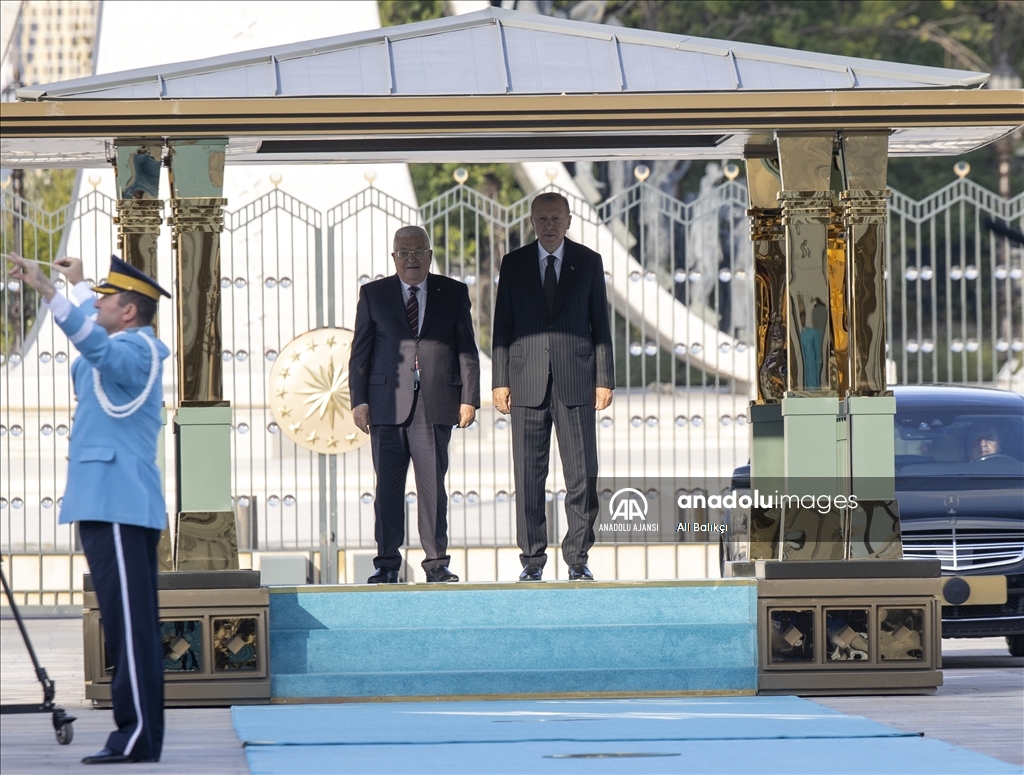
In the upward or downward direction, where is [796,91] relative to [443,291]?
Result: upward

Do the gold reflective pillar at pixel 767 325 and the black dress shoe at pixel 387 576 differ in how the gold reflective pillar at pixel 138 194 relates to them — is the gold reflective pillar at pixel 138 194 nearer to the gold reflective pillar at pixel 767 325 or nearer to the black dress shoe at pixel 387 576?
the black dress shoe at pixel 387 576

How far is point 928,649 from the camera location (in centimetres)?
827

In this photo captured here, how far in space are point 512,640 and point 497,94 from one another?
248cm

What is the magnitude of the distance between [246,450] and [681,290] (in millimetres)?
11979

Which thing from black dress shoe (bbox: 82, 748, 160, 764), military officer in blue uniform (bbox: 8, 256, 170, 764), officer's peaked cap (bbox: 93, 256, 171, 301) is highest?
officer's peaked cap (bbox: 93, 256, 171, 301)

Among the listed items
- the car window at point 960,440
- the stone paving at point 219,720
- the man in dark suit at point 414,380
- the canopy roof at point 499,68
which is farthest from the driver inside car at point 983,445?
the man in dark suit at point 414,380

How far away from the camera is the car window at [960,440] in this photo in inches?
412

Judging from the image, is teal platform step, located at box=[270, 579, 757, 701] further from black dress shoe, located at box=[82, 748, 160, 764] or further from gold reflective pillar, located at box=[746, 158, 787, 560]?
black dress shoe, located at box=[82, 748, 160, 764]

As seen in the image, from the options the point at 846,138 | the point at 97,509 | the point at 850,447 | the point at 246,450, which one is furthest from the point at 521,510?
the point at 246,450

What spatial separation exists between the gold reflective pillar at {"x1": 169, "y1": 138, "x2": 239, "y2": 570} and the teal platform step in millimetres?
438

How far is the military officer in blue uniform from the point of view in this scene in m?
6.00

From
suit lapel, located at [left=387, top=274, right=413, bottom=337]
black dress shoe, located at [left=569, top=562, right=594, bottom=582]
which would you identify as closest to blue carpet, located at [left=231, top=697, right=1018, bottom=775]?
black dress shoe, located at [left=569, top=562, right=594, bottom=582]

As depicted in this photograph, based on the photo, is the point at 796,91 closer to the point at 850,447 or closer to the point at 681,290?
the point at 850,447

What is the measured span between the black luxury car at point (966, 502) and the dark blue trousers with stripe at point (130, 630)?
4.57 metres
